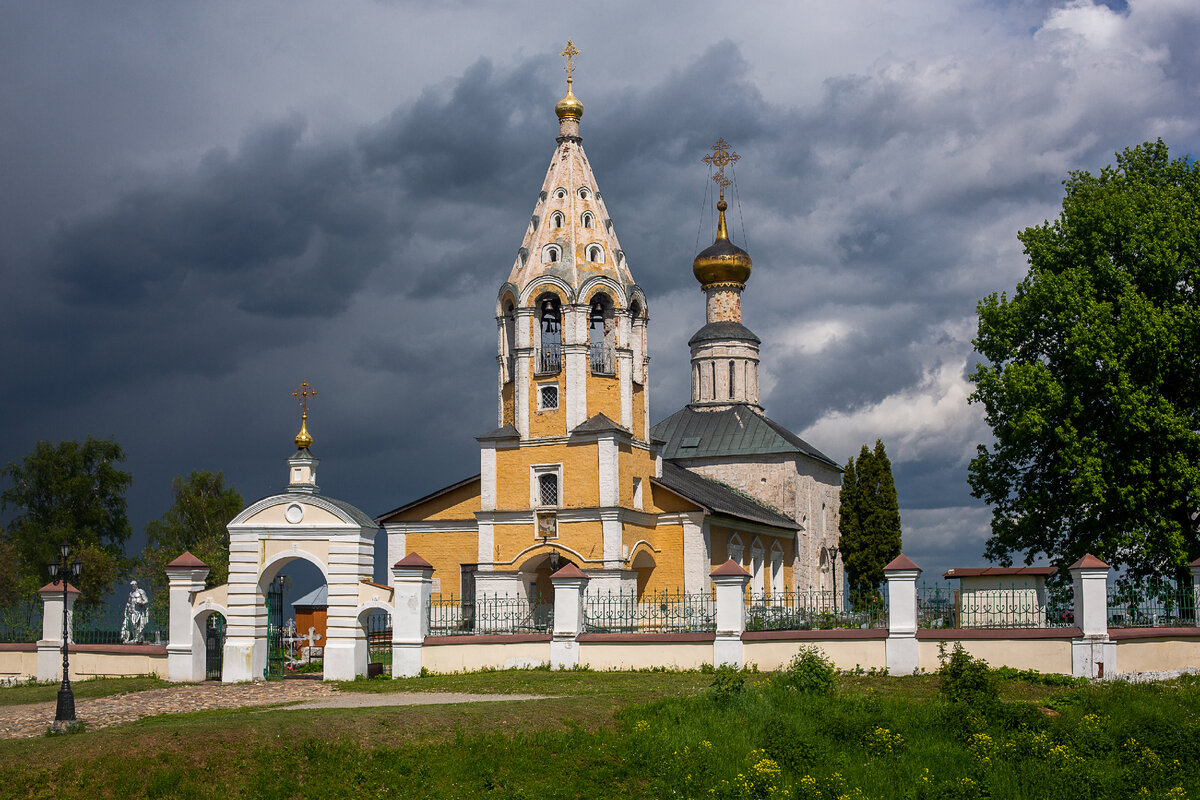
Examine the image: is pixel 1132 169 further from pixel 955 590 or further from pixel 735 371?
pixel 735 371

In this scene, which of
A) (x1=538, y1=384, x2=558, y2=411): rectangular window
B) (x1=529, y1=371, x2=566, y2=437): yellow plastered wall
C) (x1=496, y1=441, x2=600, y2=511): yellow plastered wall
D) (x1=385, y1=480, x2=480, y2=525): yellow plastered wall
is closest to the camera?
(x1=496, y1=441, x2=600, y2=511): yellow plastered wall

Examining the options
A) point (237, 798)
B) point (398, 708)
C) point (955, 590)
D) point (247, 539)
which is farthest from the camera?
point (247, 539)

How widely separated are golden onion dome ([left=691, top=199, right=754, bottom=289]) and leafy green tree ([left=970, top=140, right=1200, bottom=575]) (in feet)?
58.1

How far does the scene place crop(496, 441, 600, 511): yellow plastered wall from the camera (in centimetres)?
2683

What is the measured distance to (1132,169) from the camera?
918 inches

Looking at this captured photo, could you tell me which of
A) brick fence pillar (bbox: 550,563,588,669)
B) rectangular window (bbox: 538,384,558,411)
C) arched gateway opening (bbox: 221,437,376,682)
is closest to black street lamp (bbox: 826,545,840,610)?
rectangular window (bbox: 538,384,558,411)

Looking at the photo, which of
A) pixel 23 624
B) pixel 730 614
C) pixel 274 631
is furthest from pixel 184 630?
pixel 730 614

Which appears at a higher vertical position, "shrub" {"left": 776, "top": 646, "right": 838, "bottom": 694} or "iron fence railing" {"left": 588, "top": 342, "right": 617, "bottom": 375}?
"iron fence railing" {"left": 588, "top": 342, "right": 617, "bottom": 375}

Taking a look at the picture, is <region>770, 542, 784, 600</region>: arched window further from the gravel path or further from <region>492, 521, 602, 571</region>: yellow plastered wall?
the gravel path

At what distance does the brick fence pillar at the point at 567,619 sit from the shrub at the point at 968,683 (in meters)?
6.18

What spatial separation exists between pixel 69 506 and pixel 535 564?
19.7 meters

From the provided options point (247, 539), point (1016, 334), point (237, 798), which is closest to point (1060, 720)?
point (237, 798)

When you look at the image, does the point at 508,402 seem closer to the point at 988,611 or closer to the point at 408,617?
the point at 408,617

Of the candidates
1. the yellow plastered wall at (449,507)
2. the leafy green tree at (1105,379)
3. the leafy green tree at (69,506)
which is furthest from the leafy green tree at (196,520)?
the leafy green tree at (1105,379)
